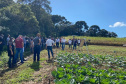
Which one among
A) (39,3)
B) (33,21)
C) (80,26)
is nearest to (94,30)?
(80,26)

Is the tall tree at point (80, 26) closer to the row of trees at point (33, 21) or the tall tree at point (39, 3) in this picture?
the row of trees at point (33, 21)

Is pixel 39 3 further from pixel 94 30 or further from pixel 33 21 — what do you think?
pixel 94 30

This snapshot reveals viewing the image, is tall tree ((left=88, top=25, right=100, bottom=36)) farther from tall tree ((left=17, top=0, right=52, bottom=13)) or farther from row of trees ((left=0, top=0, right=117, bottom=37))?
tall tree ((left=17, top=0, right=52, bottom=13))

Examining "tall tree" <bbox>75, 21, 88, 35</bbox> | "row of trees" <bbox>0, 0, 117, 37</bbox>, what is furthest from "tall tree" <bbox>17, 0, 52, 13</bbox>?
"tall tree" <bbox>75, 21, 88, 35</bbox>

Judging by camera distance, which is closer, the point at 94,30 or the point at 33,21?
the point at 33,21

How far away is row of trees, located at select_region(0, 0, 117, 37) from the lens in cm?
1777

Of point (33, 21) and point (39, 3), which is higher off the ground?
point (39, 3)

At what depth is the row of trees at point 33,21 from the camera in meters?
17.8

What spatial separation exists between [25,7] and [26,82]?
58.5ft

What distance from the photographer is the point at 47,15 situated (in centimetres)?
3344

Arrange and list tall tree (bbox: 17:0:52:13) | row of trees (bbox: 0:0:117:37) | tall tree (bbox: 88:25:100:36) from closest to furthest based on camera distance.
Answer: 1. row of trees (bbox: 0:0:117:37)
2. tall tree (bbox: 17:0:52:13)
3. tall tree (bbox: 88:25:100:36)

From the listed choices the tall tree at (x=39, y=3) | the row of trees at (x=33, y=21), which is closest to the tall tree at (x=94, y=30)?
the row of trees at (x=33, y=21)

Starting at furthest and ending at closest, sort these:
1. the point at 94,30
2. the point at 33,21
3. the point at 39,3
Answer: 1. the point at 94,30
2. the point at 39,3
3. the point at 33,21

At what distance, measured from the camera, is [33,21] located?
22.1 metres
